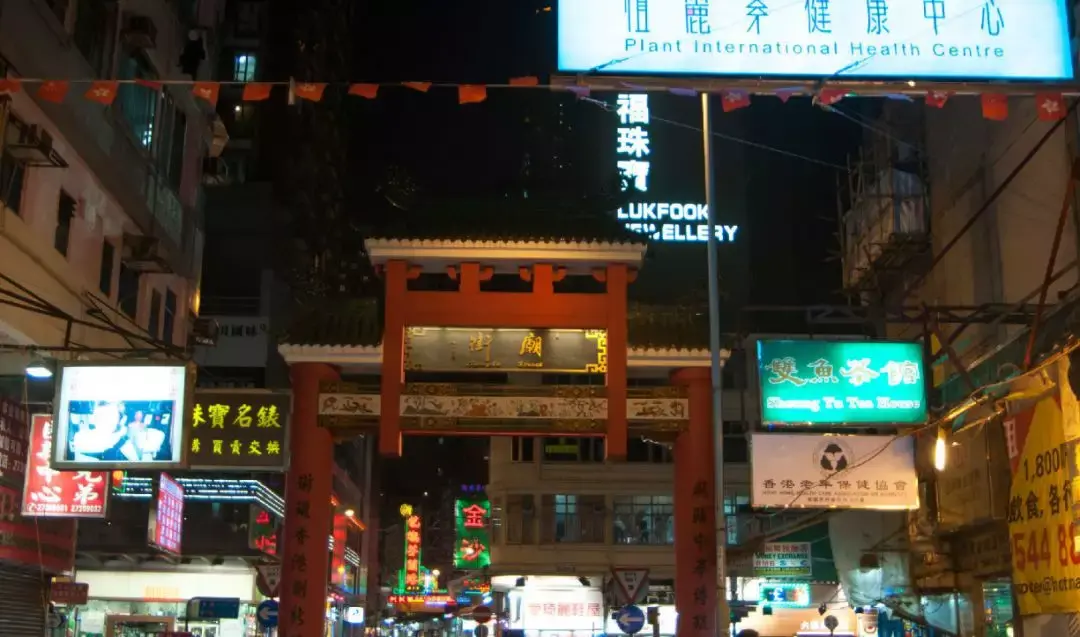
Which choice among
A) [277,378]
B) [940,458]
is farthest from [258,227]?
[940,458]

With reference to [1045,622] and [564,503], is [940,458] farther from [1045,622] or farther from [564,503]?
[564,503]

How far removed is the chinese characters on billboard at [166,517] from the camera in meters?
21.9

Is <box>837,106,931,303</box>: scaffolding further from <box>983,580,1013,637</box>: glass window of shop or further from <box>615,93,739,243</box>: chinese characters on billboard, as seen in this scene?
<box>615,93,739,243</box>: chinese characters on billboard

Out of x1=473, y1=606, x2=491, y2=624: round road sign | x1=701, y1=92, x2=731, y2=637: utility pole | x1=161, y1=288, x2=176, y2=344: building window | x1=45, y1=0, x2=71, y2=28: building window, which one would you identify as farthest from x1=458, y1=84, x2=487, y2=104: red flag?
x1=473, y1=606, x2=491, y2=624: round road sign

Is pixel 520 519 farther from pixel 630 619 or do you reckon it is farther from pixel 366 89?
pixel 366 89

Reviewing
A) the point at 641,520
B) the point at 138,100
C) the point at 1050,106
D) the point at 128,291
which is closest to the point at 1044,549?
the point at 1050,106

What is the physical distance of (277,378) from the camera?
128 ft

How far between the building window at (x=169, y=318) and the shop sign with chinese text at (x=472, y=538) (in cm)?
2195

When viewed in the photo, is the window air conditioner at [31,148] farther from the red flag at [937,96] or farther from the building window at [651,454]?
the building window at [651,454]

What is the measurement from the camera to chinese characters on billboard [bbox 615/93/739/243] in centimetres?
4284

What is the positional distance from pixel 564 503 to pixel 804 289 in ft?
45.8

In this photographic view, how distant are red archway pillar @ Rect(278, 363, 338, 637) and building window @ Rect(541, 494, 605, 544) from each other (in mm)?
16127

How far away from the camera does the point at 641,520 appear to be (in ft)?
115

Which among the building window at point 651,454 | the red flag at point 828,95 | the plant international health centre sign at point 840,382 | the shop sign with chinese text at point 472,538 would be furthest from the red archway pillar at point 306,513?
the shop sign with chinese text at point 472,538
